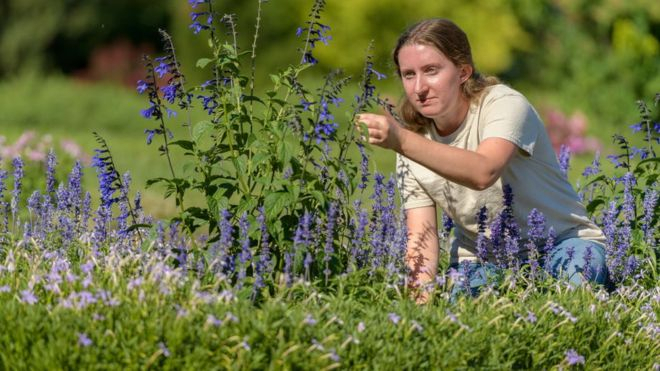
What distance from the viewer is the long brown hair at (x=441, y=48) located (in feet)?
14.7

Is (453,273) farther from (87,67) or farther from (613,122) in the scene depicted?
(87,67)

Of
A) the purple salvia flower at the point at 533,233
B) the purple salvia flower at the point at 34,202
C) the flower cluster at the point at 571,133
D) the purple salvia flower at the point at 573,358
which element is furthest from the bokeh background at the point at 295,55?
the purple salvia flower at the point at 573,358

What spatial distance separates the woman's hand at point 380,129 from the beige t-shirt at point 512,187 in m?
0.71

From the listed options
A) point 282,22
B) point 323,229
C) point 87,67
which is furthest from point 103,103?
point 323,229

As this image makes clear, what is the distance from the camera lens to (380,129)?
384cm

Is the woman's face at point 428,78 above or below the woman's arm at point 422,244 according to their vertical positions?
above

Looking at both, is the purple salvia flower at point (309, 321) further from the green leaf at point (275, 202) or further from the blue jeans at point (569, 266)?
the blue jeans at point (569, 266)

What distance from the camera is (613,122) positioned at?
17.7 m

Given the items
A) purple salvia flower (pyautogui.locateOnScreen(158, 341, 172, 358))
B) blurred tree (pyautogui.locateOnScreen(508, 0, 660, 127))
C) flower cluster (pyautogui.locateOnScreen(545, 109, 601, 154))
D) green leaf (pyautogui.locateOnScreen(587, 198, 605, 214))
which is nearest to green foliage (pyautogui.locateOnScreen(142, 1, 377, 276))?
purple salvia flower (pyautogui.locateOnScreen(158, 341, 172, 358))

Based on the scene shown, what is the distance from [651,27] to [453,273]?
49.3 feet

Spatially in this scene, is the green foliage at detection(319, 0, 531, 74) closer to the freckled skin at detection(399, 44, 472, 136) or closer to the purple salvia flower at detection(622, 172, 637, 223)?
the purple salvia flower at detection(622, 172, 637, 223)

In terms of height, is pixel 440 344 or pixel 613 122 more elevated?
pixel 613 122

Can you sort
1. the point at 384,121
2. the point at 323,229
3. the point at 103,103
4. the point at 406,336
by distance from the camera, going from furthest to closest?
the point at 103,103 < the point at 323,229 < the point at 384,121 < the point at 406,336

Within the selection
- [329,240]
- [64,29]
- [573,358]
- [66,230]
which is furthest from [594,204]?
[64,29]
